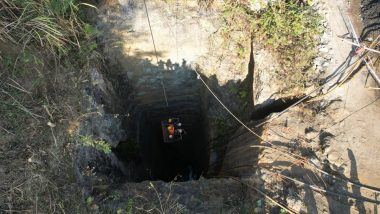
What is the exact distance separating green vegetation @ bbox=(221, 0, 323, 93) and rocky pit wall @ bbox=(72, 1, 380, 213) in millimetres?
161

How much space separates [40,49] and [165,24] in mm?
1758

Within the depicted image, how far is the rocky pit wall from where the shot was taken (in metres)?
4.24

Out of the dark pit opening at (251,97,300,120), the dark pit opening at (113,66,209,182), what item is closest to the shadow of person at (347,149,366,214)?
the dark pit opening at (251,97,300,120)

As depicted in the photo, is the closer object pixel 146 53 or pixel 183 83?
pixel 146 53

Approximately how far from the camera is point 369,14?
17.4 ft

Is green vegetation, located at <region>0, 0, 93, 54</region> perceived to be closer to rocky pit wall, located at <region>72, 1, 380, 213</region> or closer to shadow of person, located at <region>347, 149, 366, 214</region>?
rocky pit wall, located at <region>72, 1, 380, 213</region>

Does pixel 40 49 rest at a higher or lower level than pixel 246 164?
higher

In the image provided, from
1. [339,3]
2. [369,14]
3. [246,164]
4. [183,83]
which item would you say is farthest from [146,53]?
[369,14]

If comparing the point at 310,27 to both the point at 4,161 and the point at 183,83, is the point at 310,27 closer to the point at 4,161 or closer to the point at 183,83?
the point at 183,83

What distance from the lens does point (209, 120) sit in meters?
5.80

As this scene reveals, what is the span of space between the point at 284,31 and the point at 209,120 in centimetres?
177

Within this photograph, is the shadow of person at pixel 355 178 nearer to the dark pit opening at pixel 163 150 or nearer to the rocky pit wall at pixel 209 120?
the rocky pit wall at pixel 209 120

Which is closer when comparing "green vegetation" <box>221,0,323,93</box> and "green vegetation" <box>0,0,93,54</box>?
"green vegetation" <box>0,0,93,54</box>

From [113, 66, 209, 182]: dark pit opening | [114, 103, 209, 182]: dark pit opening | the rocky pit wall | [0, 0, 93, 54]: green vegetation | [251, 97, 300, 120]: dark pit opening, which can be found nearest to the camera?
[0, 0, 93, 54]: green vegetation
